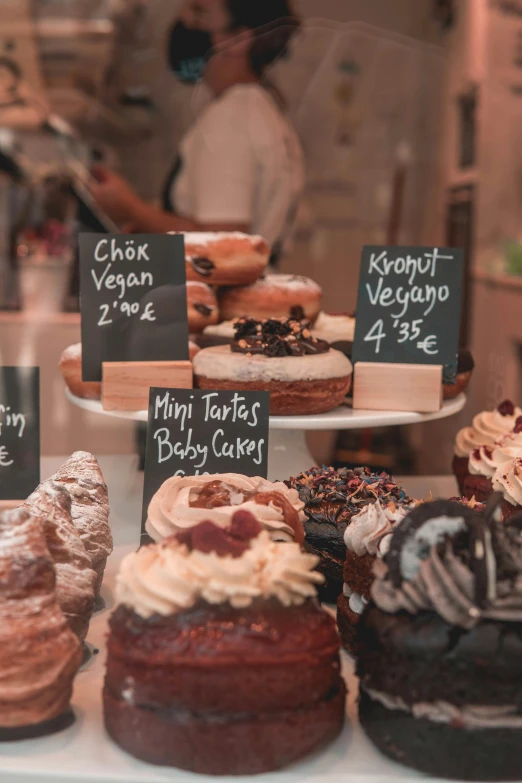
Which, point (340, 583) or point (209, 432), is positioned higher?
point (209, 432)

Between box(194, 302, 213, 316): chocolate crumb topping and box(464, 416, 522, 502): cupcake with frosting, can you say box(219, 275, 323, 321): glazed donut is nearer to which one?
box(194, 302, 213, 316): chocolate crumb topping

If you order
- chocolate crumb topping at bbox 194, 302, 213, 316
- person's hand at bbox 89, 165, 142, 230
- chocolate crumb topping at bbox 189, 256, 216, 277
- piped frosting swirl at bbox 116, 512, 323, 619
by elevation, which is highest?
person's hand at bbox 89, 165, 142, 230

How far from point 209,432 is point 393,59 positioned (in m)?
3.91

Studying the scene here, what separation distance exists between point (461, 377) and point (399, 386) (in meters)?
0.39

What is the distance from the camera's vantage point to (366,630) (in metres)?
1.17

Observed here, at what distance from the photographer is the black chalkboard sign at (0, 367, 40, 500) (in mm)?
1901

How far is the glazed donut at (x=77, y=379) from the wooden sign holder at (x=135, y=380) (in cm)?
17

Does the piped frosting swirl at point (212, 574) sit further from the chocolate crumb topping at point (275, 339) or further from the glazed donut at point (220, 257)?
the glazed donut at point (220, 257)

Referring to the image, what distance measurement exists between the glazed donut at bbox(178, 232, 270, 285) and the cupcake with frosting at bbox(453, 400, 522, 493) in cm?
70

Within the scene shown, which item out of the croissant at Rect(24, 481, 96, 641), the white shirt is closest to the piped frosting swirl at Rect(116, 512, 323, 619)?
the croissant at Rect(24, 481, 96, 641)

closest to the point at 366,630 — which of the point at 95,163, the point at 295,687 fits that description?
the point at 295,687

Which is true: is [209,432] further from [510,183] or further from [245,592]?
[510,183]

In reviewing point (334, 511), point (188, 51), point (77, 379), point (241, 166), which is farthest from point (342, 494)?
point (188, 51)

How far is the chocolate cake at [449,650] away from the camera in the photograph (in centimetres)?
108
